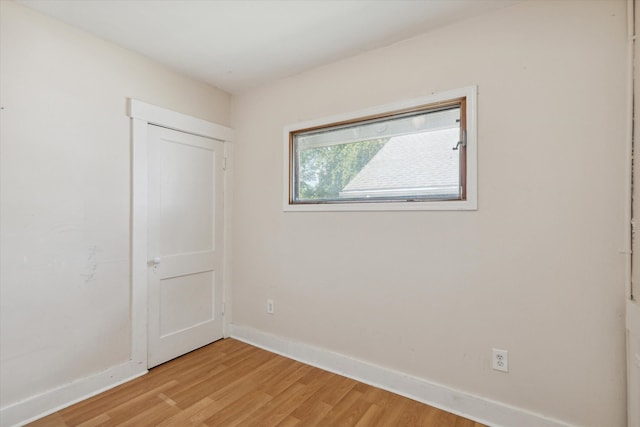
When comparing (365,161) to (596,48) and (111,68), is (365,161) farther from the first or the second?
(111,68)

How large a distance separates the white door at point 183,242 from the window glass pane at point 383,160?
2.80ft

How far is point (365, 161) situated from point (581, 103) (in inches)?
50.0

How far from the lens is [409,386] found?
202cm

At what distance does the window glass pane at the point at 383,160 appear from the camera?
198cm

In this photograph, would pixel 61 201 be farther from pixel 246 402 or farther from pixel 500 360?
pixel 500 360

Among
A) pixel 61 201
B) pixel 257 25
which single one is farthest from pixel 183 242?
pixel 257 25

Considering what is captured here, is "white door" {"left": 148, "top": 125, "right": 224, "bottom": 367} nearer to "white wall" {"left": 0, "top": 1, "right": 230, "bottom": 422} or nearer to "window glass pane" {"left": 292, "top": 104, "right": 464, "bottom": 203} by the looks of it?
"white wall" {"left": 0, "top": 1, "right": 230, "bottom": 422}

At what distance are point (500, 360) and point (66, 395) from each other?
2.67m

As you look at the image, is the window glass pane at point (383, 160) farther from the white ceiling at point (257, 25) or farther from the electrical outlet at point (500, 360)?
the electrical outlet at point (500, 360)

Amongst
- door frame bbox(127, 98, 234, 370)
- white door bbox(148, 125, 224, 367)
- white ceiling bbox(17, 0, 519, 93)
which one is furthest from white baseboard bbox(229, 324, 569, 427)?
white ceiling bbox(17, 0, 519, 93)

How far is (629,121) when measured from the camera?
1.45 metres

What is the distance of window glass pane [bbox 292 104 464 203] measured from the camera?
1.98 metres

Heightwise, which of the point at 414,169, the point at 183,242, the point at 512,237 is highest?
the point at 414,169

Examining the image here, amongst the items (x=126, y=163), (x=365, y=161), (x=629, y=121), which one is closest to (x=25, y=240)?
(x=126, y=163)
